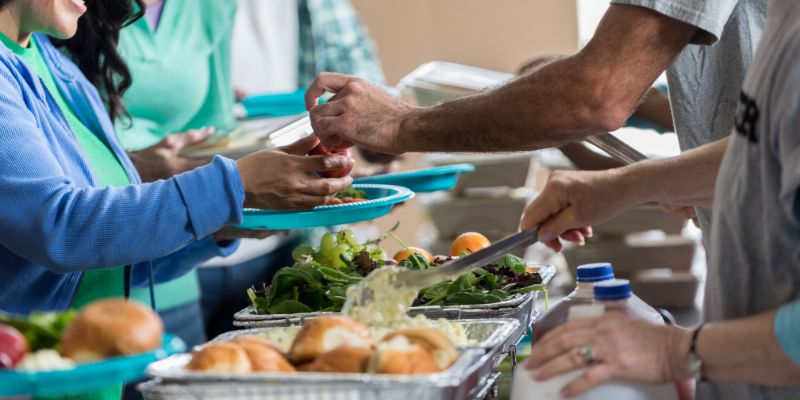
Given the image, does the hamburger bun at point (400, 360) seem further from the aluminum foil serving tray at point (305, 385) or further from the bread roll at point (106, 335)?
the bread roll at point (106, 335)

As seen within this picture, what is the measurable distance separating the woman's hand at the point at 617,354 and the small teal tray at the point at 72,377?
41 cm

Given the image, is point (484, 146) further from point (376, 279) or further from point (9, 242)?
point (9, 242)

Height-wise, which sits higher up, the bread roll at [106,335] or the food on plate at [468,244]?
the bread roll at [106,335]

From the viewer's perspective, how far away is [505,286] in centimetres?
115

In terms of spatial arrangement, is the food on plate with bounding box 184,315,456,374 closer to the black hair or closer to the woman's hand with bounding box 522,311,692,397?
the woman's hand with bounding box 522,311,692,397

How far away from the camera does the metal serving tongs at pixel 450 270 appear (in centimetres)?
87

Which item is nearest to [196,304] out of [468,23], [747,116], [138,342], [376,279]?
[376,279]

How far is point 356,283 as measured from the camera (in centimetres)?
117

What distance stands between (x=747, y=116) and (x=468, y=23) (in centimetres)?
373

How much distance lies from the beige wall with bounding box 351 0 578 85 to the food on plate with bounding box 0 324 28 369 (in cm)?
383

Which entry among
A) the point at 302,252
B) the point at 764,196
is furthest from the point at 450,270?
the point at 302,252

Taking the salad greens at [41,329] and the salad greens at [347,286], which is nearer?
the salad greens at [41,329]

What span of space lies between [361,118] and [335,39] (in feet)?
6.32

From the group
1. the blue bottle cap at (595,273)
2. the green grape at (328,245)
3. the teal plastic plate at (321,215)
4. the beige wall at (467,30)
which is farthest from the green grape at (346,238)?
the beige wall at (467,30)
